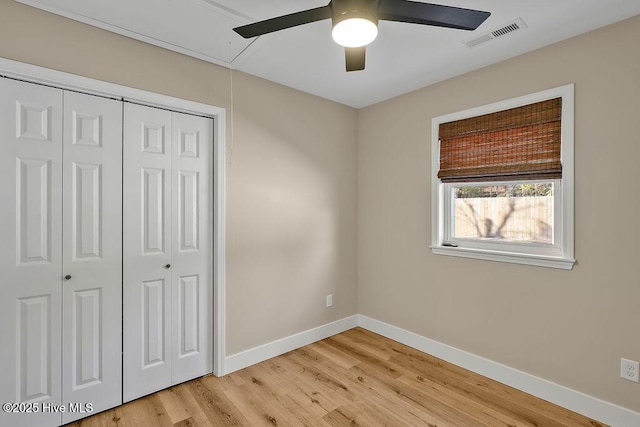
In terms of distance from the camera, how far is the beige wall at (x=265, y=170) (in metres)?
1.99

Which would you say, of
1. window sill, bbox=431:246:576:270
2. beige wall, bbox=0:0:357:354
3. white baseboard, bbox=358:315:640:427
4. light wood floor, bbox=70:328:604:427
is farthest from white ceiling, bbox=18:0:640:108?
light wood floor, bbox=70:328:604:427

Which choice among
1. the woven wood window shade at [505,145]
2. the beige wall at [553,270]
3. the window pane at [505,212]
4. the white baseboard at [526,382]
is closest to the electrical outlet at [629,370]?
the beige wall at [553,270]

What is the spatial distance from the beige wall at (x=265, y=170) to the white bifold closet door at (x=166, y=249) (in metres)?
0.19

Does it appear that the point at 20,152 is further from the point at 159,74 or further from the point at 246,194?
the point at 246,194

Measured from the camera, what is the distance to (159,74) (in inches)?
90.6

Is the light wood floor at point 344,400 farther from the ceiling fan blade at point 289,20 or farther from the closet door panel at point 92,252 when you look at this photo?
the ceiling fan blade at point 289,20

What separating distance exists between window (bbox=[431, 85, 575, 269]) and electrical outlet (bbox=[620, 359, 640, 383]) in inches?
24.4

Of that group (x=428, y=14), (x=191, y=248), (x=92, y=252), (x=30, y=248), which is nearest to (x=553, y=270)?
(x=428, y=14)

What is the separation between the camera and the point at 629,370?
1948 mm

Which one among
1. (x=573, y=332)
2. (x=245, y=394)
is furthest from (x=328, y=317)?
(x=573, y=332)

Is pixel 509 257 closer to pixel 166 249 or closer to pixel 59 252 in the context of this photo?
pixel 166 249

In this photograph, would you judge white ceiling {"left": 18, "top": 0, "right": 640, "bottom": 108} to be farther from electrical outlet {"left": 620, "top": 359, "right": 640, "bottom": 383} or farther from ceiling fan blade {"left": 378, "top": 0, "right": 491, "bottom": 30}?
electrical outlet {"left": 620, "top": 359, "right": 640, "bottom": 383}

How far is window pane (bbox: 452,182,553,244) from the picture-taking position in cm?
239

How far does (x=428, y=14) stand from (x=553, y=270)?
1941 millimetres
